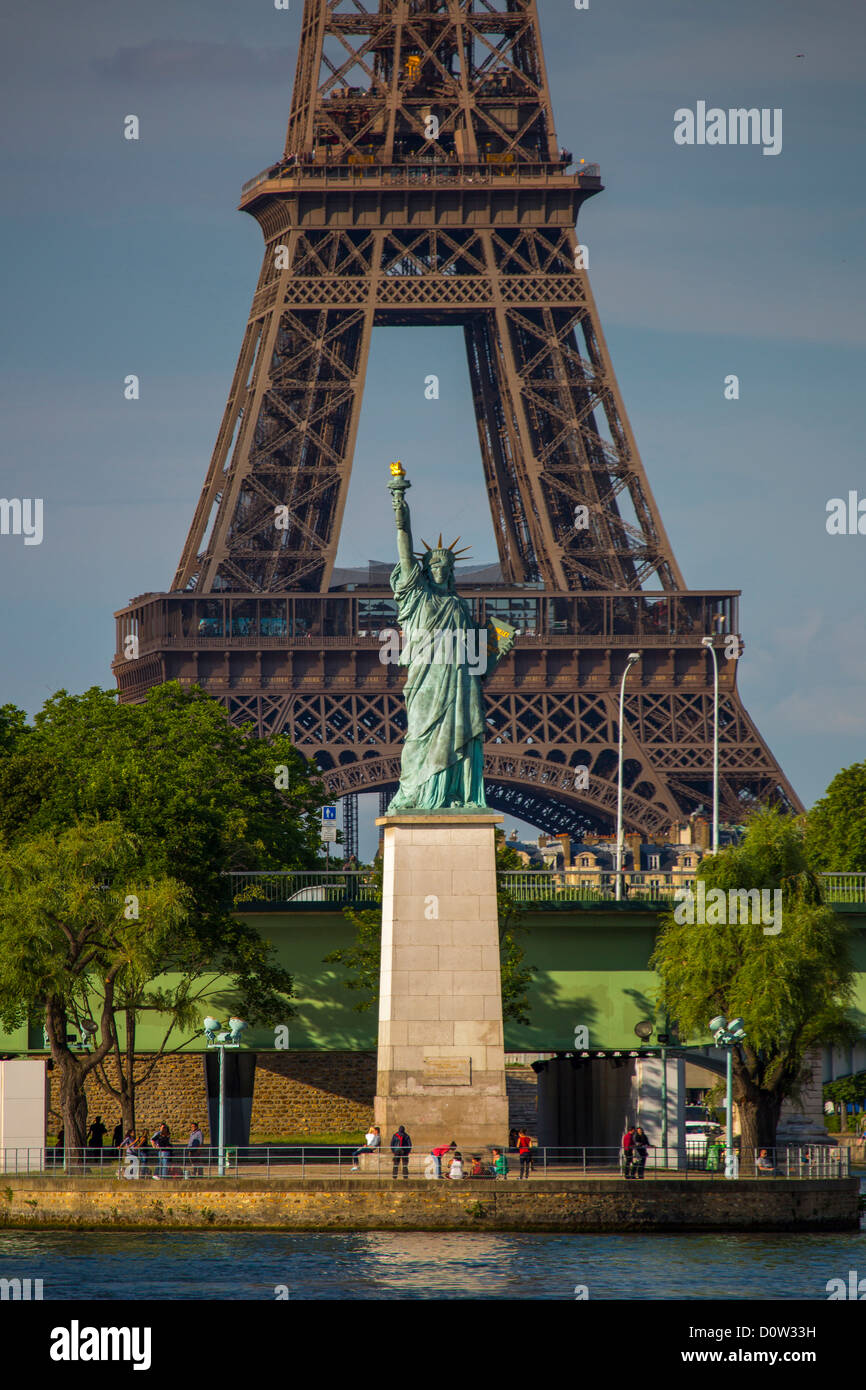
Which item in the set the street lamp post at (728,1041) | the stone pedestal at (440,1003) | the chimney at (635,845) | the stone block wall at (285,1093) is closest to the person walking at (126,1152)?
the stone pedestal at (440,1003)

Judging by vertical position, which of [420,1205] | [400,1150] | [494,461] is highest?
[494,461]

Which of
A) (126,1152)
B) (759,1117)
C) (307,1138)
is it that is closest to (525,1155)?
(126,1152)

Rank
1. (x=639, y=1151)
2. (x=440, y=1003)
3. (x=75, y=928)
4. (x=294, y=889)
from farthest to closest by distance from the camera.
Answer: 1. (x=294, y=889)
2. (x=75, y=928)
3. (x=639, y=1151)
4. (x=440, y=1003)

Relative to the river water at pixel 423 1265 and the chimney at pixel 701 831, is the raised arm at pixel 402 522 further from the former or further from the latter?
the chimney at pixel 701 831

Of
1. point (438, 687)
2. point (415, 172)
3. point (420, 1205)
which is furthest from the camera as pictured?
point (415, 172)

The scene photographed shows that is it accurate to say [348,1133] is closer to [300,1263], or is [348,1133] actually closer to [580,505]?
[300,1263]

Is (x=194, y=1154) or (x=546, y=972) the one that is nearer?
(x=194, y=1154)

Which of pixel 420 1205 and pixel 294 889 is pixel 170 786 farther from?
pixel 420 1205

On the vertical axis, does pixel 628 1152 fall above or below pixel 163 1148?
below

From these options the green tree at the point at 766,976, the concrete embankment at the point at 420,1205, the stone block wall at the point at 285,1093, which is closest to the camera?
the concrete embankment at the point at 420,1205
